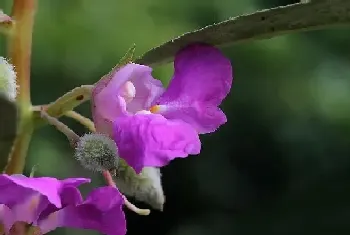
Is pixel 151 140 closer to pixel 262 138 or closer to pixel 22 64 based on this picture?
pixel 22 64

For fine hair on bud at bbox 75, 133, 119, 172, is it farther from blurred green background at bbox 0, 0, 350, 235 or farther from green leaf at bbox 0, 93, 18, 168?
blurred green background at bbox 0, 0, 350, 235

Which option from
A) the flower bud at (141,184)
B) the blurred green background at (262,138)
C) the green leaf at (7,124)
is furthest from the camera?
the blurred green background at (262,138)

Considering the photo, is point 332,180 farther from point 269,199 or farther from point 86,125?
point 86,125

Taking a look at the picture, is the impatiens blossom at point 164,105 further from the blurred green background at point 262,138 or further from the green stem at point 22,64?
the blurred green background at point 262,138

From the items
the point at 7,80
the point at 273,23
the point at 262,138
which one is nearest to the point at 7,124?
the point at 7,80

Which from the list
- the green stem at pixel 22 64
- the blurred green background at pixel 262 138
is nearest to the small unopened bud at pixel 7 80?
the green stem at pixel 22 64

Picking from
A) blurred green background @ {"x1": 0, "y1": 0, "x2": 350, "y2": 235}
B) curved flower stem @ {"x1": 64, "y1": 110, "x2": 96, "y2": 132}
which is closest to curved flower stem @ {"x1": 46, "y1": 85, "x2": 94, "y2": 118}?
curved flower stem @ {"x1": 64, "y1": 110, "x2": 96, "y2": 132}
